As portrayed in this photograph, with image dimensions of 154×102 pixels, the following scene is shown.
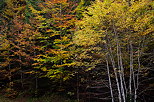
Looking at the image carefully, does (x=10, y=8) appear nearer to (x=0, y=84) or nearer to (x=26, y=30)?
(x=26, y=30)

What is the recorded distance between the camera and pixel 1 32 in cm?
1236

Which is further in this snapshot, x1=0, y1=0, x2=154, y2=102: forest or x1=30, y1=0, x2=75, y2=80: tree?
x1=30, y1=0, x2=75, y2=80: tree

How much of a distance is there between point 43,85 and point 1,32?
697cm

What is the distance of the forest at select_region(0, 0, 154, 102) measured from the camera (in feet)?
20.5

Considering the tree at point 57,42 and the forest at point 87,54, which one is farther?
the tree at point 57,42

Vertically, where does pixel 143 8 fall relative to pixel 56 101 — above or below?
above

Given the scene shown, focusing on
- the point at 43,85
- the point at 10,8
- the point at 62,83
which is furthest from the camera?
the point at 10,8

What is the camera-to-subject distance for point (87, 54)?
694 cm

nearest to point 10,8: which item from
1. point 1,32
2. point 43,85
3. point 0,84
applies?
point 1,32

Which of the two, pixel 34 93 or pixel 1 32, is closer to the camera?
pixel 34 93

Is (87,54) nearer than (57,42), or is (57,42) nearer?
(87,54)

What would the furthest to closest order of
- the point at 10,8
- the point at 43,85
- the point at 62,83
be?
1. the point at 10,8
2. the point at 43,85
3. the point at 62,83

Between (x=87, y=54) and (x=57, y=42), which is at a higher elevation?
(x=57, y=42)

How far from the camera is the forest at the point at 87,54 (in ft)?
20.5
